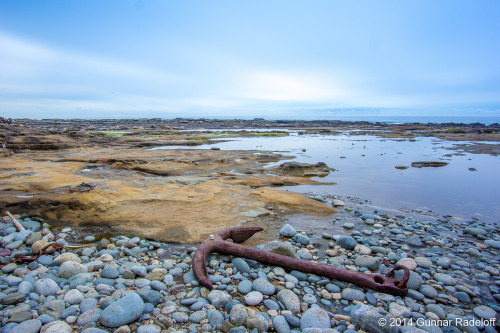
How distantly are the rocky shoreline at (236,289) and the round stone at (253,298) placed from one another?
0.01 metres

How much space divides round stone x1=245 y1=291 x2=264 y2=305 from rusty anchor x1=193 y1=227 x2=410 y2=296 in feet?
1.58

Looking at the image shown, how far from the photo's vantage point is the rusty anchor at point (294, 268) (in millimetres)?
3443

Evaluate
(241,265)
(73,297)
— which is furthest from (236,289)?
(73,297)

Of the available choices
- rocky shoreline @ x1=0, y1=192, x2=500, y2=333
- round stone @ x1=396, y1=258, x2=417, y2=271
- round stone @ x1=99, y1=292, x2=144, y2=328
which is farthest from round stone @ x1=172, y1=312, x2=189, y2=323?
round stone @ x1=396, y1=258, x2=417, y2=271

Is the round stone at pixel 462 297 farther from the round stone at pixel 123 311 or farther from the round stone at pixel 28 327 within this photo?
the round stone at pixel 28 327

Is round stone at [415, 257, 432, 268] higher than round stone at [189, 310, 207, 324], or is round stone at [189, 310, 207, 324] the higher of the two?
round stone at [189, 310, 207, 324]

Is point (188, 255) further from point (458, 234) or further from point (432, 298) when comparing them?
point (458, 234)

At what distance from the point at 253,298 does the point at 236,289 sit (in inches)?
12.4

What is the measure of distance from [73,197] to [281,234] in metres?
4.33

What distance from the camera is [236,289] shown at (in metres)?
3.47

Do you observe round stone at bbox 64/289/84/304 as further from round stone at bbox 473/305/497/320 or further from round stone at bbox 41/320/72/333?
round stone at bbox 473/305/497/320

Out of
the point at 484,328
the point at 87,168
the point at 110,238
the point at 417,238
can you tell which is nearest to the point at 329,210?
the point at 417,238

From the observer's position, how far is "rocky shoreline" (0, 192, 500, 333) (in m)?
2.82

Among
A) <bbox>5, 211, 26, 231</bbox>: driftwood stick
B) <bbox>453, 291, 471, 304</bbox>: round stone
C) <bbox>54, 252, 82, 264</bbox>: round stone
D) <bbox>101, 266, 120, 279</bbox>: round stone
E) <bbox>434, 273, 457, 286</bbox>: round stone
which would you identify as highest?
<bbox>5, 211, 26, 231</bbox>: driftwood stick
